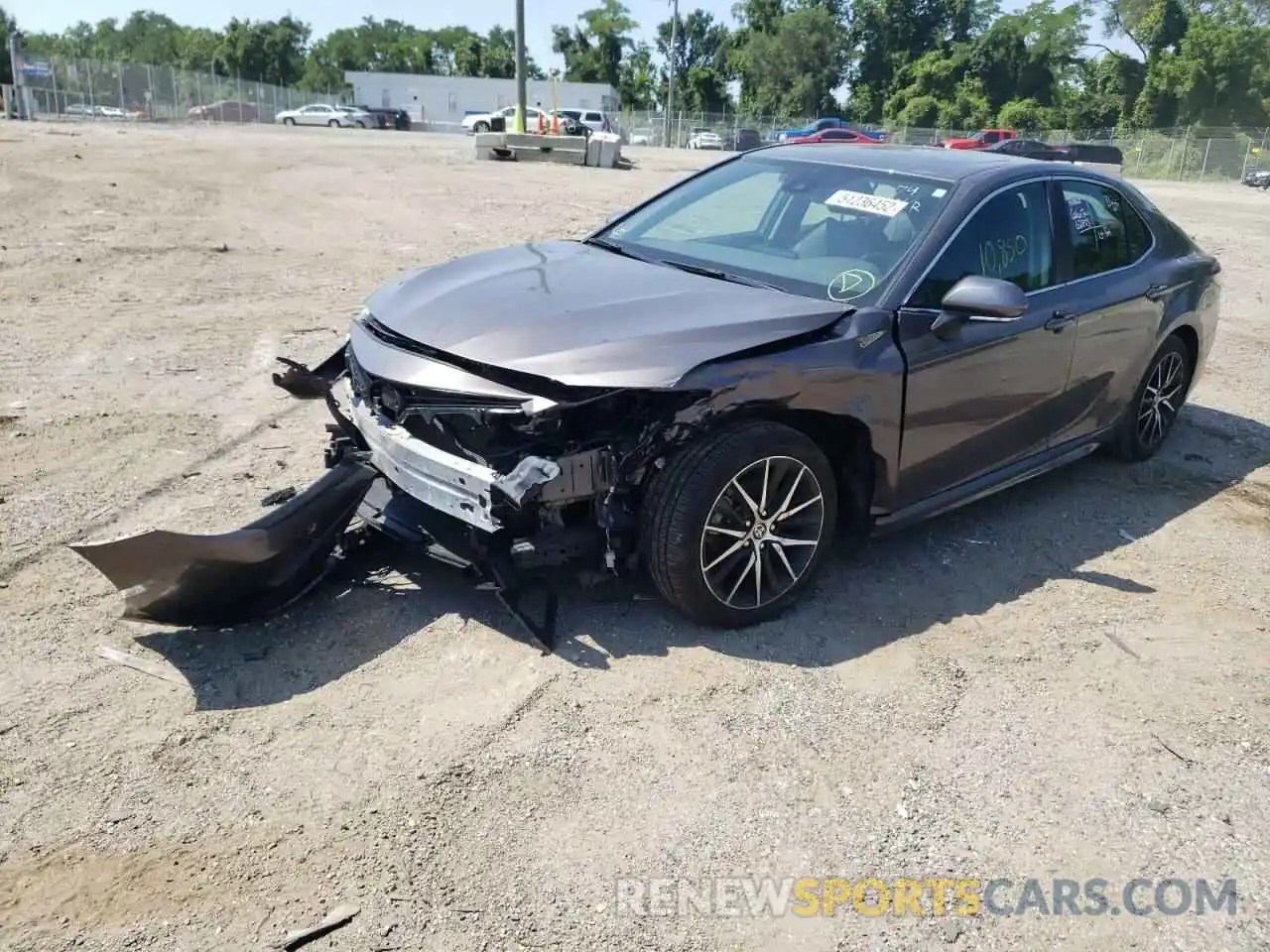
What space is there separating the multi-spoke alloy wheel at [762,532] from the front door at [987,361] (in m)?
0.53

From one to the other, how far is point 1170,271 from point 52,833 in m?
5.85

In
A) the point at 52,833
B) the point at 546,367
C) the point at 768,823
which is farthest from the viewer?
the point at 546,367

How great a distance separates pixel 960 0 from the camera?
81.6 metres

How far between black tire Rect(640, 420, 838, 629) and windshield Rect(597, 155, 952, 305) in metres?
0.74

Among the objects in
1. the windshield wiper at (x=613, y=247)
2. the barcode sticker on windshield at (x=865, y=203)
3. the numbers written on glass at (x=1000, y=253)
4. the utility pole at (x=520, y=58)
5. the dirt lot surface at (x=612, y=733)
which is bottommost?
the dirt lot surface at (x=612, y=733)

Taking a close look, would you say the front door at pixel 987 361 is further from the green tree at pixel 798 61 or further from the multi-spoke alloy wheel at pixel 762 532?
the green tree at pixel 798 61

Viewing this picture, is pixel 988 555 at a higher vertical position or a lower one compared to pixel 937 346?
lower

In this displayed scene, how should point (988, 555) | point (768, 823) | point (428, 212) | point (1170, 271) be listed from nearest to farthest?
point (768, 823) → point (988, 555) → point (1170, 271) → point (428, 212)

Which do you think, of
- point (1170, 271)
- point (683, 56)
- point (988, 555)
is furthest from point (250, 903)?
point (683, 56)

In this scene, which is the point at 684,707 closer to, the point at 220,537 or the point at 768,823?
the point at 768,823

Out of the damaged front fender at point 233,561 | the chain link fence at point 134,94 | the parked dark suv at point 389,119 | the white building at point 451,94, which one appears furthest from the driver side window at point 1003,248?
the white building at point 451,94

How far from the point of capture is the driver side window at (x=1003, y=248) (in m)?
4.45

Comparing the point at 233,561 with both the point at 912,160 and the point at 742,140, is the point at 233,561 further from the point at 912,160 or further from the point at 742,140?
the point at 742,140

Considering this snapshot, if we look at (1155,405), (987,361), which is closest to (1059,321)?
(987,361)
